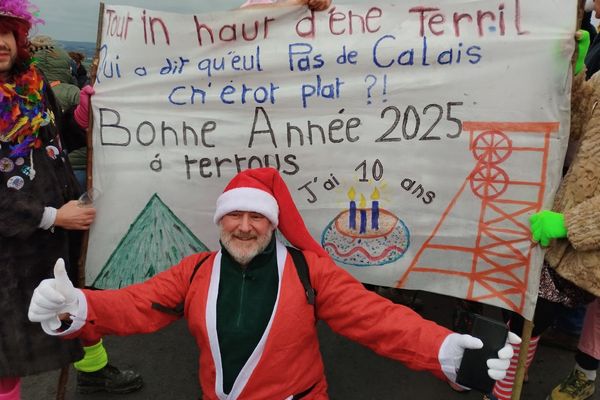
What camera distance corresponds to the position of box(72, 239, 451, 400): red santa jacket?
5.55 ft

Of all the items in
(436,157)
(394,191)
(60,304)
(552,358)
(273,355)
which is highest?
(436,157)

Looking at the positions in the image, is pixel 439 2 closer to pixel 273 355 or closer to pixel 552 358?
pixel 273 355

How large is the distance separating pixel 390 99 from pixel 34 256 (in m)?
1.61

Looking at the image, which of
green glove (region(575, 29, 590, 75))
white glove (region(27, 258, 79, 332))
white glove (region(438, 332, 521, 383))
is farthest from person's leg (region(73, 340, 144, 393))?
green glove (region(575, 29, 590, 75))

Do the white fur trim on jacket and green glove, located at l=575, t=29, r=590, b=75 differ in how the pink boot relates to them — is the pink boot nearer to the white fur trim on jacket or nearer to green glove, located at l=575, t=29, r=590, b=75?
the white fur trim on jacket

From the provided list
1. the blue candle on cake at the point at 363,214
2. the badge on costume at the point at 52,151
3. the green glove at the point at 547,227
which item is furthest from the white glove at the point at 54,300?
the green glove at the point at 547,227

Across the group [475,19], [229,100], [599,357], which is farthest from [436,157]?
[599,357]

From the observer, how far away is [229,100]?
87.3 inches

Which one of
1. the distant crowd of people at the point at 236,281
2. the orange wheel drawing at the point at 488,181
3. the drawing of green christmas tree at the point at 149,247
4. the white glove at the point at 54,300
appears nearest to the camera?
the white glove at the point at 54,300

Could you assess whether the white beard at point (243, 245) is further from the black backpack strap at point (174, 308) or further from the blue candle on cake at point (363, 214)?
the blue candle on cake at point (363, 214)

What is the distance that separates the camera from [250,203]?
5.95ft

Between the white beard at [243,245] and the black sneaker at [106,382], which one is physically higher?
the white beard at [243,245]

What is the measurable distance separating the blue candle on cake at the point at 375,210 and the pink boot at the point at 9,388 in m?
1.67

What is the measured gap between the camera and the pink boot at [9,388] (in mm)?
2070
